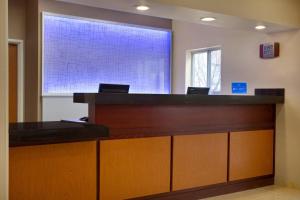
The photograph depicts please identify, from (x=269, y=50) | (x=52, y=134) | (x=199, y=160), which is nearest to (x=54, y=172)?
(x=52, y=134)

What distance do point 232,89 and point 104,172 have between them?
2.80m

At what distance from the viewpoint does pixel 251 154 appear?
428 cm

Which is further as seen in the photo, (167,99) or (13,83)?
(13,83)

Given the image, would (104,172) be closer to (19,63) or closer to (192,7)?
(192,7)

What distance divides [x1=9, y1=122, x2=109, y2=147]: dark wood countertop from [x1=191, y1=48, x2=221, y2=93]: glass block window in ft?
11.2

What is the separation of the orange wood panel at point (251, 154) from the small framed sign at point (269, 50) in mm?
961

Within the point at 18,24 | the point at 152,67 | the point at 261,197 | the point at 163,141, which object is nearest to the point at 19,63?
the point at 18,24

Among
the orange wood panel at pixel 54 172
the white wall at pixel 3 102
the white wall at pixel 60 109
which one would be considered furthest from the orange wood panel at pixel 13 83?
→ the white wall at pixel 3 102

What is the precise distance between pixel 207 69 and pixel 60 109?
8.11 feet

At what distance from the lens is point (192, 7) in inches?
134

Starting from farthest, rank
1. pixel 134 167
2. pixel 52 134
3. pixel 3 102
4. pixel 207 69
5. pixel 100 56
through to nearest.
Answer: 1. pixel 207 69
2. pixel 100 56
3. pixel 134 167
4. pixel 52 134
5. pixel 3 102

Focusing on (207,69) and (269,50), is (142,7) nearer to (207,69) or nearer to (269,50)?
(269,50)

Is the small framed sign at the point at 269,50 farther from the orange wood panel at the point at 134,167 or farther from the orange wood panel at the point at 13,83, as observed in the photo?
the orange wood panel at the point at 13,83

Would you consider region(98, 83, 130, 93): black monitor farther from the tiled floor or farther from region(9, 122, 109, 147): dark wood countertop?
the tiled floor
